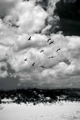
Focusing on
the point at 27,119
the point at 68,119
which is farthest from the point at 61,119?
the point at 27,119

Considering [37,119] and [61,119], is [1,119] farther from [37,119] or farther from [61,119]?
[61,119]

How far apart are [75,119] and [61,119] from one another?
216cm

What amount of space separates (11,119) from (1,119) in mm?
1597

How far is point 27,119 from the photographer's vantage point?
83.7 feet

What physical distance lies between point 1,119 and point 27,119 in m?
4.21

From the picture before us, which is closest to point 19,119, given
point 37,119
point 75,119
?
point 37,119

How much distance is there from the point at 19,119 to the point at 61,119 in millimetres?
6685

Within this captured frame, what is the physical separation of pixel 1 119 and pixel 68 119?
1069 centimetres

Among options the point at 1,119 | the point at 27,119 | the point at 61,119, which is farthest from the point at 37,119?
the point at 1,119

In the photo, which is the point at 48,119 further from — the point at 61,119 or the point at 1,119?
the point at 1,119

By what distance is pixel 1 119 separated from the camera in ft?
84.3

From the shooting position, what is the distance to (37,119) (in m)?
25.4

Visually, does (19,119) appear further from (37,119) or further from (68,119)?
(68,119)
